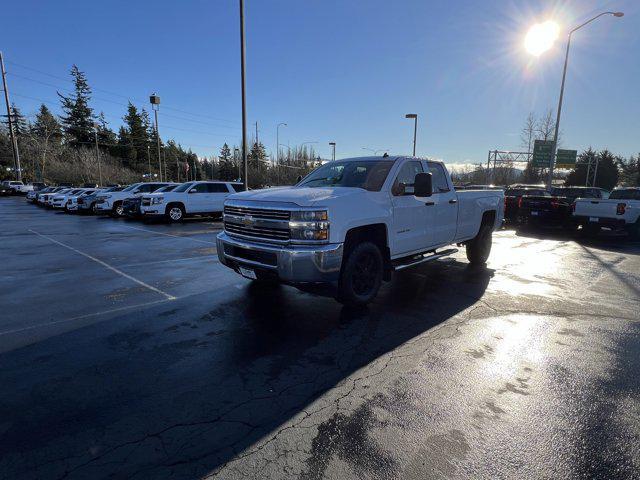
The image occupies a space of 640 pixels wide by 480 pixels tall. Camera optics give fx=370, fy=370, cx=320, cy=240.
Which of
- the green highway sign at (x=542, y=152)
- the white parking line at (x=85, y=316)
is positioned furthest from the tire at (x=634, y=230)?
the green highway sign at (x=542, y=152)

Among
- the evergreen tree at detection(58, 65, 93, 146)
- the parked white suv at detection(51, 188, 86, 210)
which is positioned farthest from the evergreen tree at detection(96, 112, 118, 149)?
the parked white suv at detection(51, 188, 86, 210)

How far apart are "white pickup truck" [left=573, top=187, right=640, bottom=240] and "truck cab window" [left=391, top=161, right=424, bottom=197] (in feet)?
34.7

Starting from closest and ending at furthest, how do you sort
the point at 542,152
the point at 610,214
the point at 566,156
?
1. the point at 610,214
2. the point at 542,152
3. the point at 566,156

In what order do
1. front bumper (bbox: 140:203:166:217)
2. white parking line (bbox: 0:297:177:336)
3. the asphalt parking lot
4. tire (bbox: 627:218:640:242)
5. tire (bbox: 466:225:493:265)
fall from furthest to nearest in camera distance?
front bumper (bbox: 140:203:166:217)
tire (bbox: 627:218:640:242)
tire (bbox: 466:225:493:265)
white parking line (bbox: 0:297:177:336)
the asphalt parking lot

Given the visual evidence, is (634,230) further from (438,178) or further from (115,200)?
(115,200)

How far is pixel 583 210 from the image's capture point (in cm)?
1360

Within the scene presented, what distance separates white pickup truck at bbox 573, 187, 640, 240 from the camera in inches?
506

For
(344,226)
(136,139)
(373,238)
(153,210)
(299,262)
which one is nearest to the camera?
(299,262)

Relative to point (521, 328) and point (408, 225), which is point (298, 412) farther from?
point (408, 225)

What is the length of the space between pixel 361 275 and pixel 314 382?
6.93 ft

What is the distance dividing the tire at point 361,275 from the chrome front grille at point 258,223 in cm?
92

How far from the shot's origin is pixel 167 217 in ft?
59.8

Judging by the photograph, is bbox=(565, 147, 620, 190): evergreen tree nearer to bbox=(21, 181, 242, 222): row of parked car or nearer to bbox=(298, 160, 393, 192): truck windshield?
bbox=(21, 181, 242, 222): row of parked car

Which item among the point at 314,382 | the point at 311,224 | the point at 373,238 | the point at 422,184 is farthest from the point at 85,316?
the point at 422,184
